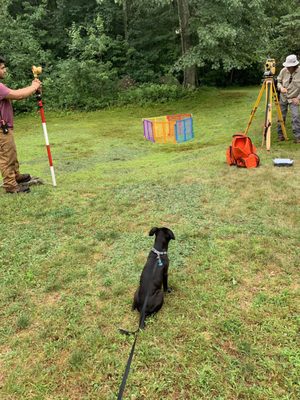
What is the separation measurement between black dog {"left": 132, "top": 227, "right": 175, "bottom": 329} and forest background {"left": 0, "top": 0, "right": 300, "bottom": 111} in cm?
1066

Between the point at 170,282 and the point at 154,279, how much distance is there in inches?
20.4

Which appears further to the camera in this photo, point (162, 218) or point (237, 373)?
point (162, 218)

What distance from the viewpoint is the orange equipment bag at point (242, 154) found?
6312 millimetres

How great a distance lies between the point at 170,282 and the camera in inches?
130

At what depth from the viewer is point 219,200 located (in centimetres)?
510

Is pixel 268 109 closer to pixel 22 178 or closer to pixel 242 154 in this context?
pixel 242 154

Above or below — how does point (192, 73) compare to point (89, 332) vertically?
above

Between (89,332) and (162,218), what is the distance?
6.93ft

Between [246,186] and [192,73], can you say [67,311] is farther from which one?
[192,73]

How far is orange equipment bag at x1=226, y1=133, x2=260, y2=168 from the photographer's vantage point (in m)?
6.31

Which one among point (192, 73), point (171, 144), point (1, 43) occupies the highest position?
point (1, 43)

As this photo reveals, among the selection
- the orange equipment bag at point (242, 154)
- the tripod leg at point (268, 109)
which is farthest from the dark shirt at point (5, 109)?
the tripod leg at point (268, 109)

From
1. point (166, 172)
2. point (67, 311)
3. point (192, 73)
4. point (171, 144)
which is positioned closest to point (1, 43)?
point (192, 73)

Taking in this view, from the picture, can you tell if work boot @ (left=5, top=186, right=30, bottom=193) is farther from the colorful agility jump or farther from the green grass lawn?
the colorful agility jump
